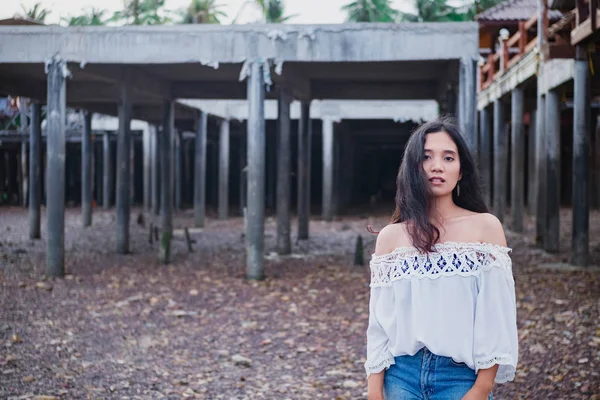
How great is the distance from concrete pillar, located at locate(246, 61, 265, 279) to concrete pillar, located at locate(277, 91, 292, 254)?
279 cm

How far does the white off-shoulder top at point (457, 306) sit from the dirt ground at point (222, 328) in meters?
2.90

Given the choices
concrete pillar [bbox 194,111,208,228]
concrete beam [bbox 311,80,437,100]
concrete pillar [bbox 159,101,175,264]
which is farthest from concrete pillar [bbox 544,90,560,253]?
concrete pillar [bbox 194,111,208,228]

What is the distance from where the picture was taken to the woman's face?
101 inches

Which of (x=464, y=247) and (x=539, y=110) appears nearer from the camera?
(x=464, y=247)

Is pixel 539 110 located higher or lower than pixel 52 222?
higher

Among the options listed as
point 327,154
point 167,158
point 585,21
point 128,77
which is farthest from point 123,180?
point 327,154

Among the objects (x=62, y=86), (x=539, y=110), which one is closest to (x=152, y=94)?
(x=62, y=86)

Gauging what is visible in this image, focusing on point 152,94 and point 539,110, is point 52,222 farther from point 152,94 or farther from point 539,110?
point 539,110

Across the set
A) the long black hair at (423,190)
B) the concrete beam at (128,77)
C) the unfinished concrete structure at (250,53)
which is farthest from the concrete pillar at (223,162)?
the long black hair at (423,190)

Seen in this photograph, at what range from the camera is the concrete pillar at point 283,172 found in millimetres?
12734

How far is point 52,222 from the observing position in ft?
32.8

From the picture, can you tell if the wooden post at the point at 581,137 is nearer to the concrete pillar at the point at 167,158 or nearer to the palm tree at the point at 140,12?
the concrete pillar at the point at 167,158

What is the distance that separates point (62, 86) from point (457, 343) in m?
8.75

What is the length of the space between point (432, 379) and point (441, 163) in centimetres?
77
